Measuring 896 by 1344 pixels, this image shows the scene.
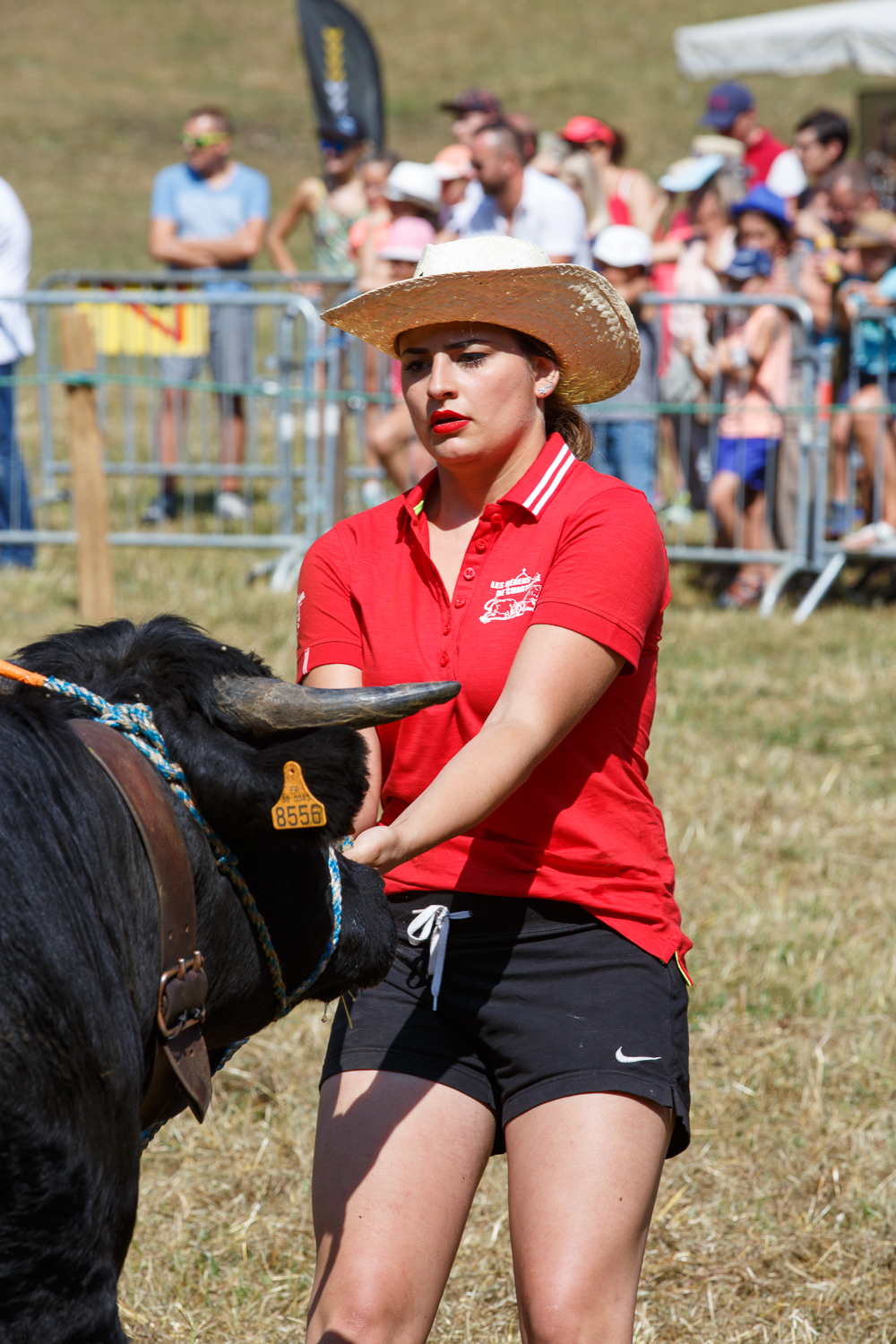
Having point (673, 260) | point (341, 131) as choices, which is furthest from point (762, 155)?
point (341, 131)

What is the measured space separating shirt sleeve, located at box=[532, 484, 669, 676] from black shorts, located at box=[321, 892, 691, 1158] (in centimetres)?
50

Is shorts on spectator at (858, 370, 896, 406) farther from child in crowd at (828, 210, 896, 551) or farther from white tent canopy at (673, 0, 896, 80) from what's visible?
white tent canopy at (673, 0, 896, 80)

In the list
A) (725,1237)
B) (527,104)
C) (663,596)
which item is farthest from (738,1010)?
(527,104)

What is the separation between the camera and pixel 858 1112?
12.3 feet

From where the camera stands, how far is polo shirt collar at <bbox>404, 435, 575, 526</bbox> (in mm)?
2672

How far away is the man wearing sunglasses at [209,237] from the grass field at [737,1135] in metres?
5.37

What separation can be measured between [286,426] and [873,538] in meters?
3.90

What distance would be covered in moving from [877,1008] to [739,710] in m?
2.76

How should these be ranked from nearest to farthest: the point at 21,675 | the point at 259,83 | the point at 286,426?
1. the point at 21,675
2. the point at 286,426
3. the point at 259,83

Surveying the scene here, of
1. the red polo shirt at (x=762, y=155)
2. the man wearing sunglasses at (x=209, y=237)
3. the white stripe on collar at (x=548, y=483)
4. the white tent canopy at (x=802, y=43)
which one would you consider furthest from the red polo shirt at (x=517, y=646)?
the white tent canopy at (x=802, y=43)

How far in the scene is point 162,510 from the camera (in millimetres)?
10680

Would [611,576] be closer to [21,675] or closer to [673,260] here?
[21,675]

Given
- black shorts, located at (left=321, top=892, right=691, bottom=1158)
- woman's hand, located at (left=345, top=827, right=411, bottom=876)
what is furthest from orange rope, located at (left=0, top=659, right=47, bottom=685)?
black shorts, located at (left=321, top=892, right=691, bottom=1158)

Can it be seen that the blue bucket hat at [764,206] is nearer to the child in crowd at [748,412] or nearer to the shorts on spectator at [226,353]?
the child in crowd at [748,412]
